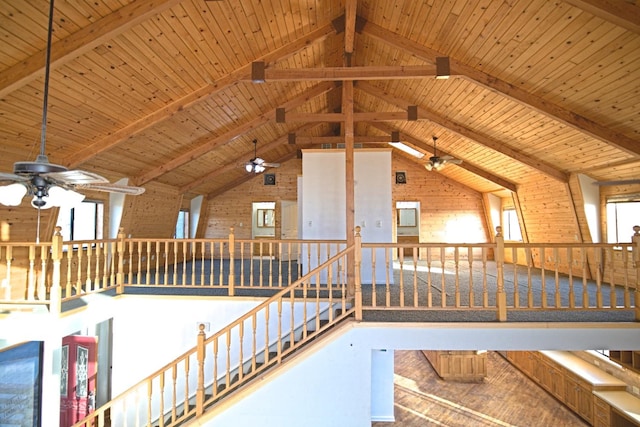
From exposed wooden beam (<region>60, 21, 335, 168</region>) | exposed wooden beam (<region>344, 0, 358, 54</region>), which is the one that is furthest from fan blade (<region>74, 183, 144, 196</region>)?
exposed wooden beam (<region>344, 0, 358, 54</region>)

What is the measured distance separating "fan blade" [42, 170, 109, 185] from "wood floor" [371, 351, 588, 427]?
5.77m

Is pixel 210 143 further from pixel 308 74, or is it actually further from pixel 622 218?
pixel 622 218

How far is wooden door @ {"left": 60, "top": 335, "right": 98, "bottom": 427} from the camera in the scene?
6371mm

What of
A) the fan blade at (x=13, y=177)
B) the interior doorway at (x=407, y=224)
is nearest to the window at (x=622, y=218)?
the interior doorway at (x=407, y=224)

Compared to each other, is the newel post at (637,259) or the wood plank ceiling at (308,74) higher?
the wood plank ceiling at (308,74)

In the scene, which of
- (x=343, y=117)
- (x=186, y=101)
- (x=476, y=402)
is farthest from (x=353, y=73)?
(x=476, y=402)

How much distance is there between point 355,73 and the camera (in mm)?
4863

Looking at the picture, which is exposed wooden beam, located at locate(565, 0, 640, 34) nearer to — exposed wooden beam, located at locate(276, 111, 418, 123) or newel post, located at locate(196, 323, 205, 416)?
exposed wooden beam, located at locate(276, 111, 418, 123)

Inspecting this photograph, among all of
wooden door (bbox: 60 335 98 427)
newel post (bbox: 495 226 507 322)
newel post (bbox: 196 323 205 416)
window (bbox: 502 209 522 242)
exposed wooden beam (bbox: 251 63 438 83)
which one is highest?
exposed wooden beam (bbox: 251 63 438 83)

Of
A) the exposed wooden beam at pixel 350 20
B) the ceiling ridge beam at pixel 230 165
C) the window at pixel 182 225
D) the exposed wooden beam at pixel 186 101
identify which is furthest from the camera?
the window at pixel 182 225

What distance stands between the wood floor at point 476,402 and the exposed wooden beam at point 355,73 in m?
5.66

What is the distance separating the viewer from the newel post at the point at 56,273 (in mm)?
4277

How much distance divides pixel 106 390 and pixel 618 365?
31.1 feet

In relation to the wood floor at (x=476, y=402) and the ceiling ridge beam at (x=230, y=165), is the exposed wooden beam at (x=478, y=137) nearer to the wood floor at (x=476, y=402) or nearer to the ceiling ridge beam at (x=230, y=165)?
the ceiling ridge beam at (x=230, y=165)
